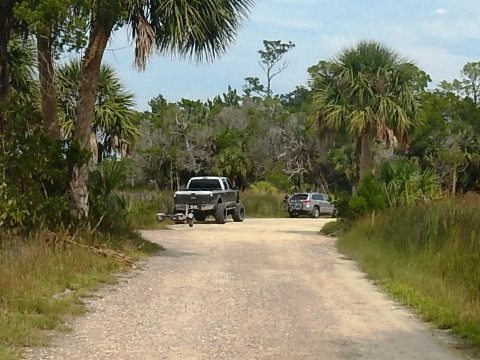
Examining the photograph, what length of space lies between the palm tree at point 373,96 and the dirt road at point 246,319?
11296 millimetres

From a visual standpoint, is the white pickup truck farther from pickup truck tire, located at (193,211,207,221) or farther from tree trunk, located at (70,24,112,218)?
tree trunk, located at (70,24,112,218)

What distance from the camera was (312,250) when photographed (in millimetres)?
20000

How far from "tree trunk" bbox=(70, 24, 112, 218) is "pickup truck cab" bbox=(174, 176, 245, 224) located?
16.8 m

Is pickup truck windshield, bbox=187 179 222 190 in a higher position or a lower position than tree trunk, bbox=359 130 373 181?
lower

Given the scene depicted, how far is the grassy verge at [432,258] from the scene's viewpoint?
1020 centimetres

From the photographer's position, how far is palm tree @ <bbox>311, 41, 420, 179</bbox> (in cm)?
2648

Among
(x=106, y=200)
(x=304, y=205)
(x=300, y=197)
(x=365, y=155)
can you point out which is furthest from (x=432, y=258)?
(x=300, y=197)

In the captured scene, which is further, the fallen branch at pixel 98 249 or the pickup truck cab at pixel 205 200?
the pickup truck cab at pixel 205 200

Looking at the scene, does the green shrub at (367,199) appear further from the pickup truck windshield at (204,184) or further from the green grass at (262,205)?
the green grass at (262,205)

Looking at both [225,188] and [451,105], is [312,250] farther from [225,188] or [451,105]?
[451,105]

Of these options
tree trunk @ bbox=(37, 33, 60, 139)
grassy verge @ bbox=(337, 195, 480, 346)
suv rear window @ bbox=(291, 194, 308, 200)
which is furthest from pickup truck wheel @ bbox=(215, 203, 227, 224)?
tree trunk @ bbox=(37, 33, 60, 139)

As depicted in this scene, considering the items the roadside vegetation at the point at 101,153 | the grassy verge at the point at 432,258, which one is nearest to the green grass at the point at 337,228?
the roadside vegetation at the point at 101,153

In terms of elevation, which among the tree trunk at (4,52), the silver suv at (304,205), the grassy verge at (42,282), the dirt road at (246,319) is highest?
the tree trunk at (4,52)

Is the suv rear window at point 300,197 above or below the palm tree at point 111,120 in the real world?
below
